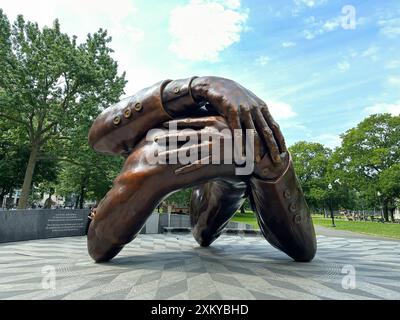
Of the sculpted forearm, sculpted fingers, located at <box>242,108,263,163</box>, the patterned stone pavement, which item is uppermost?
sculpted fingers, located at <box>242,108,263,163</box>

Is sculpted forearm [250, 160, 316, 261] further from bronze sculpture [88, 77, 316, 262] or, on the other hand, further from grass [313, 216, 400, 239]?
grass [313, 216, 400, 239]

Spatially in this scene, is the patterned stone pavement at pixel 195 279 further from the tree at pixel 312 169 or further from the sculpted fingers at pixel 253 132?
the tree at pixel 312 169

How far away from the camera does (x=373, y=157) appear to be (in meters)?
43.9

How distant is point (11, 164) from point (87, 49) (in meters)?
11.8

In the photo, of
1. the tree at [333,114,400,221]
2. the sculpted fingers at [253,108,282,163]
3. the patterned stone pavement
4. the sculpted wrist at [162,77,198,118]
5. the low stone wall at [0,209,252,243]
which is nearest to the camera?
the patterned stone pavement

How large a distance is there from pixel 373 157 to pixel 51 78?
4151cm

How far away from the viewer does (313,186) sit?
191 feet

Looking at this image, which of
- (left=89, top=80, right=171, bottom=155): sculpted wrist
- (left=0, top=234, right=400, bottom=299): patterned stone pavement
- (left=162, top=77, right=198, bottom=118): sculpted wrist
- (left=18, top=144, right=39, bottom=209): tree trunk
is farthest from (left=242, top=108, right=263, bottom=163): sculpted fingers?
(left=18, top=144, right=39, bottom=209): tree trunk

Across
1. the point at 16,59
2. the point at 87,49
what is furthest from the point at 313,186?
the point at 16,59

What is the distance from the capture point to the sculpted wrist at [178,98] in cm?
634

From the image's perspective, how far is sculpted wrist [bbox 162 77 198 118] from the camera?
634cm

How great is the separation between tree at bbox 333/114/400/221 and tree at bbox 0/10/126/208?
36.6 metres

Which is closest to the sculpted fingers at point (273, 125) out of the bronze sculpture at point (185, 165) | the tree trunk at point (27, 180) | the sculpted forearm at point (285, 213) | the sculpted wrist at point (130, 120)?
the bronze sculpture at point (185, 165)
